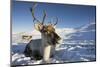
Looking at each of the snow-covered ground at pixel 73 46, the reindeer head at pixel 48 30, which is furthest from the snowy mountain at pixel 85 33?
the reindeer head at pixel 48 30

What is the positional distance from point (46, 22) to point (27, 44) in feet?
1.22

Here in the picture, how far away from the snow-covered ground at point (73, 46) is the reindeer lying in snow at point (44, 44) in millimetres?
55

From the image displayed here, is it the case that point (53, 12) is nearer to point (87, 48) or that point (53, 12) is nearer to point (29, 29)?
point (29, 29)

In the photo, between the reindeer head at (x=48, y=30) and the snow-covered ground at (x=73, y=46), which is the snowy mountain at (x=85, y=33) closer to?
the snow-covered ground at (x=73, y=46)

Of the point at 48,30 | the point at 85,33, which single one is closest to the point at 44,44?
the point at 48,30

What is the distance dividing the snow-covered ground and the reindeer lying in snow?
5cm

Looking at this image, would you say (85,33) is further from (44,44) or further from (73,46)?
(44,44)

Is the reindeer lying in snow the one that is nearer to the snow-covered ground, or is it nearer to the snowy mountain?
the snow-covered ground

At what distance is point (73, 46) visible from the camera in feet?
10.00

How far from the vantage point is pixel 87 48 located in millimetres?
3146

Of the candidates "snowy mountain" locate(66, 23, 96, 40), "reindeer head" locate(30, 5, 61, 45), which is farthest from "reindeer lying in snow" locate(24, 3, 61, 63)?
"snowy mountain" locate(66, 23, 96, 40)

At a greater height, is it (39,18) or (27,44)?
(39,18)

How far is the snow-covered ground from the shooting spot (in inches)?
111

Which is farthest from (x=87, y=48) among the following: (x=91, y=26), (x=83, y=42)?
(x=91, y=26)
